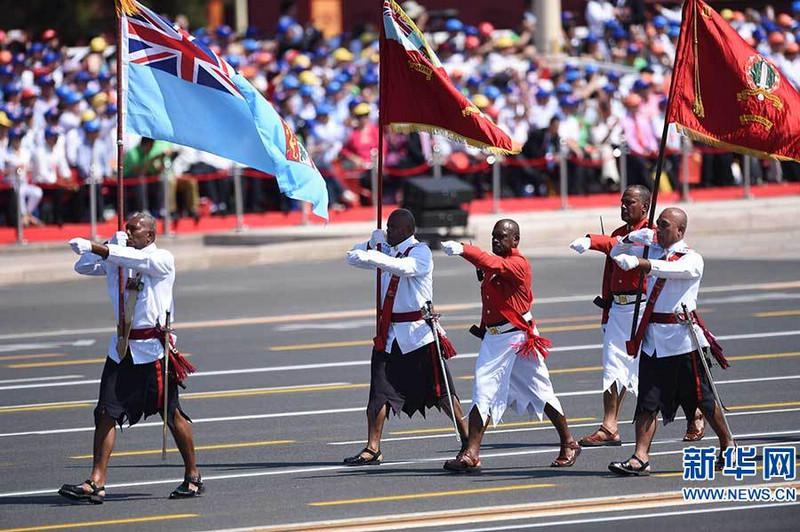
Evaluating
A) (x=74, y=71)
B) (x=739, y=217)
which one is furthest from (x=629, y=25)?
(x=74, y=71)

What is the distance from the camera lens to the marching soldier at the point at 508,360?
460 inches

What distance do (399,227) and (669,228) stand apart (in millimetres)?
1994

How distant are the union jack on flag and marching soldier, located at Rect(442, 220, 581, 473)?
2.36 meters

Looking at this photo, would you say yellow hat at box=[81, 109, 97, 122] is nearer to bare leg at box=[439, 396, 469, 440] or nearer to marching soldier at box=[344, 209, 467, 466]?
marching soldier at box=[344, 209, 467, 466]

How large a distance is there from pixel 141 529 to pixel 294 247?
15.8 metres

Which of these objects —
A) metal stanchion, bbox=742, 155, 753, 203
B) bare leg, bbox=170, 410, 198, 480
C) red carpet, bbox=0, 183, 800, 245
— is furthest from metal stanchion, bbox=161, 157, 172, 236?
bare leg, bbox=170, 410, 198, 480

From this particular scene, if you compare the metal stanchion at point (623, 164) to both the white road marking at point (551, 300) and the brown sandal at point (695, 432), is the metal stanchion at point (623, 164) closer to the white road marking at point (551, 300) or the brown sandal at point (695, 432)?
the white road marking at point (551, 300)

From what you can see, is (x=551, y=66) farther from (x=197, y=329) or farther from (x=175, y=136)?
(x=175, y=136)

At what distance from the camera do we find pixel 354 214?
28141 mm

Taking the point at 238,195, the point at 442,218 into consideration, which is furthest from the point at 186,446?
the point at 238,195

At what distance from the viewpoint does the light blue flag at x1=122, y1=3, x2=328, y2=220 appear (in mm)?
12289

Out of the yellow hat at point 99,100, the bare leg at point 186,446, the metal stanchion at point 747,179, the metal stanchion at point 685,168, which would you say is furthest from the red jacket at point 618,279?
the metal stanchion at point 747,179

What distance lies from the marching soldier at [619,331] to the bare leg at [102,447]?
355 centimetres

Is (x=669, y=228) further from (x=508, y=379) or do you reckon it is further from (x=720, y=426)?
(x=508, y=379)
